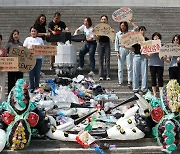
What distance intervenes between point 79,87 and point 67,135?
3.03m

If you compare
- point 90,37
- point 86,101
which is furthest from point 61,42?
point 86,101

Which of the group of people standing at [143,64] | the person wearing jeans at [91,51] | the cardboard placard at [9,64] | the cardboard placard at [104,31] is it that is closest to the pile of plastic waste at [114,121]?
the cardboard placard at [9,64]

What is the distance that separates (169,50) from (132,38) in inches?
32.6

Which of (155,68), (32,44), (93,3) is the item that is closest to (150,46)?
(155,68)

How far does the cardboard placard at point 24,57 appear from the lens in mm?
8422

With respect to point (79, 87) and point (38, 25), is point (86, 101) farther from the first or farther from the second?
point (38, 25)

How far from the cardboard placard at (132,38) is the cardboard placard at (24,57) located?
2.03m

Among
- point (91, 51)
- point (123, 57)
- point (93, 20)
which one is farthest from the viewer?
point (93, 20)

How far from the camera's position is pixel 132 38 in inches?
377

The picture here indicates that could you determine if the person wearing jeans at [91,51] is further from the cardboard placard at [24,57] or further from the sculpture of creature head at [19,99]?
the sculpture of creature head at [19,99]

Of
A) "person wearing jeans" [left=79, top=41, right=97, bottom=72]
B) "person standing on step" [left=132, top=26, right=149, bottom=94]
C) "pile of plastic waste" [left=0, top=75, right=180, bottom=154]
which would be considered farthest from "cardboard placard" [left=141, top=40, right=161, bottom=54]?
"pile of plastic waste" [left=0, top=75, right=180, bottom=154]

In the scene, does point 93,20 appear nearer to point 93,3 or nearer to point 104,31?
point 93,3

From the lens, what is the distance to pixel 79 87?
9.82m

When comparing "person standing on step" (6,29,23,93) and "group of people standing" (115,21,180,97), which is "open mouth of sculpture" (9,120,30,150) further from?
"group of people standing" (115,21,180,97)
